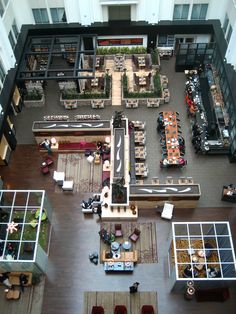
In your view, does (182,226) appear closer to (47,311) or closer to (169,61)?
(47,311)

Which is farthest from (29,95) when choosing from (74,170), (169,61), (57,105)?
(169,61)

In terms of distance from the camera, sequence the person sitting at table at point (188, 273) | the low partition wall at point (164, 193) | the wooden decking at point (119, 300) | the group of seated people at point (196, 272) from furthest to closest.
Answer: the low partition wall at point (164, 193)
the wooden decking at point (119, 300)
the person sitting at table at point (188, 273)
the group of seated people at point (196, 272)

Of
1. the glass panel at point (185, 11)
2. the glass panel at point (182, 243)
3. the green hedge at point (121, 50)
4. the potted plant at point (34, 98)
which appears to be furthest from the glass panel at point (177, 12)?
the glass panel at point (182, 243)

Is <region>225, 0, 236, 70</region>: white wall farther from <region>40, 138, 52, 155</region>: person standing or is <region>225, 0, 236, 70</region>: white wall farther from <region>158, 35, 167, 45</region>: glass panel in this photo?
<region>40, 138, 52, 155</region>: person standing

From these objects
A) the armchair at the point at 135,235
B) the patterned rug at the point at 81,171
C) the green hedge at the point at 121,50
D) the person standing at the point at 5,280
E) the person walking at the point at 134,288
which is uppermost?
the green hedge at the point at 121,50

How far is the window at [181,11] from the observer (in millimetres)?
42938

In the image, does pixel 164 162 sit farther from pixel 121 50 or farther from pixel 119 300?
pixel 121 50

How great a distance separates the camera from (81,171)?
37.3 metres

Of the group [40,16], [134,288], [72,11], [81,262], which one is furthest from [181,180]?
[40,16]

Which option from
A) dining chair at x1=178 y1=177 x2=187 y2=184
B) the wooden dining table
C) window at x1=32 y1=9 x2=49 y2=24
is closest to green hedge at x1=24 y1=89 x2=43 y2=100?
window at x1=32 y1=9 x2=49 y2=24

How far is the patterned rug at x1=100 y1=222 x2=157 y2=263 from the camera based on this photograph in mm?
31656

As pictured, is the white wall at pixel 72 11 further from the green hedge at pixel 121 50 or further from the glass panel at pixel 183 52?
the glass panel at pixel 183 52

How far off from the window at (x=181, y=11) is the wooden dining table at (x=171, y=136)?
1302 cm

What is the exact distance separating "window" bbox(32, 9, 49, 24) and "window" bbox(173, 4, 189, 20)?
15974 millimetres
